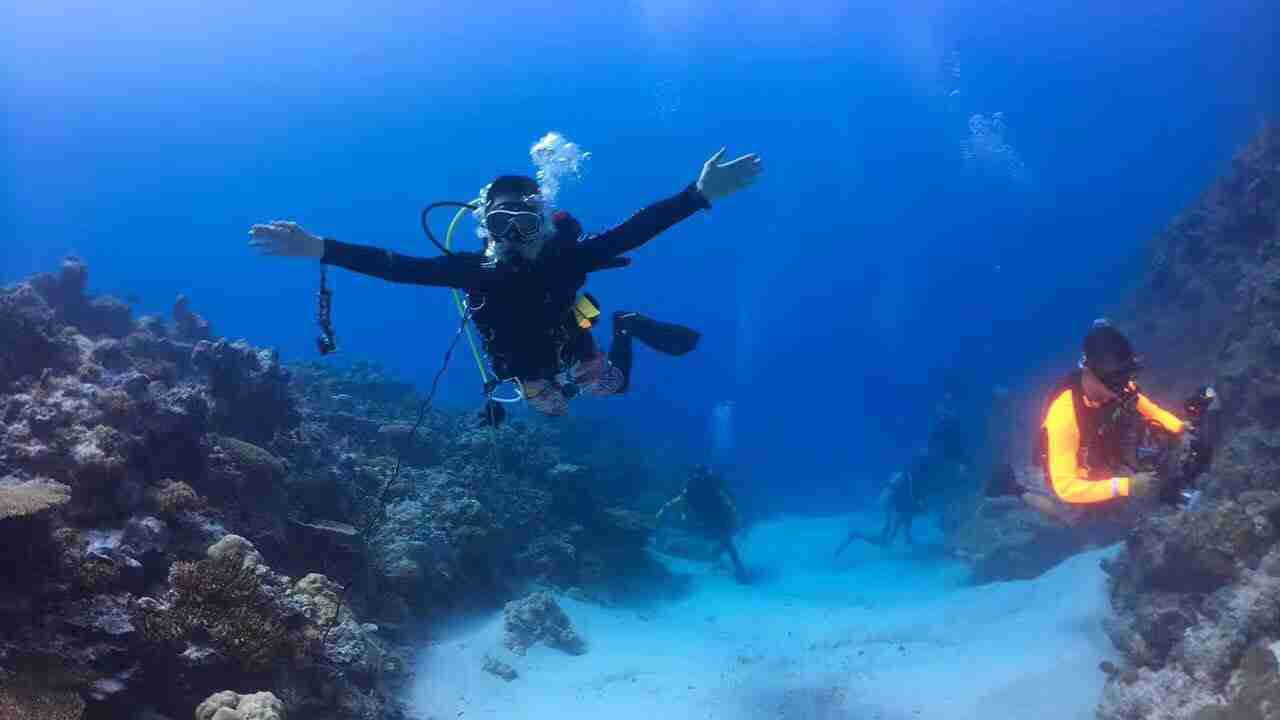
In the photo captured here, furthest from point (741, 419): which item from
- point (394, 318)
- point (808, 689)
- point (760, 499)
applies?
point (394, 318)

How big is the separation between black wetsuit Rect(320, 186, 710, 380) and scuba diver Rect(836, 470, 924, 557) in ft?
52.9

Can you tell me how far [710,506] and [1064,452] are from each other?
11.1 m

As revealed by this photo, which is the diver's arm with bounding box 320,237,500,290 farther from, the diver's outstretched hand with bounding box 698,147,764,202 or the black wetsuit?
the diver's outstretched hand with bounding box 698,147,764,202

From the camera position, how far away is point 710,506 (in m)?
16.5

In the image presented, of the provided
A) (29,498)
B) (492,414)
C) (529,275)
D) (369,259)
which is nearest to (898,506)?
(492,414)

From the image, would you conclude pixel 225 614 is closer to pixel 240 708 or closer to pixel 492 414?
pixel 240 708

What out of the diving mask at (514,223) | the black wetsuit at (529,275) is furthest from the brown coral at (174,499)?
the diving mask at (514,223)

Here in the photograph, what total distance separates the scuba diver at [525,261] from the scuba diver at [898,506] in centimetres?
1589

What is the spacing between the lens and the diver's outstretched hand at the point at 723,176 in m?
4.65

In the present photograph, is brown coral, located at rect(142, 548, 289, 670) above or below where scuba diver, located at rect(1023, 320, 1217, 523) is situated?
below

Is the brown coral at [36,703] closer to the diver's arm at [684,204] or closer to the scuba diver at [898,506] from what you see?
the diver's arm at [684,204]

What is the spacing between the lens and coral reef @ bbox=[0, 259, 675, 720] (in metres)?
4.87

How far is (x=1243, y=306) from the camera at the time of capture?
1366 centimetres

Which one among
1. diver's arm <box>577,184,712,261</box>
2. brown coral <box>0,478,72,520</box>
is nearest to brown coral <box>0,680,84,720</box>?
brown coral <box>0,478,72,520</box>
